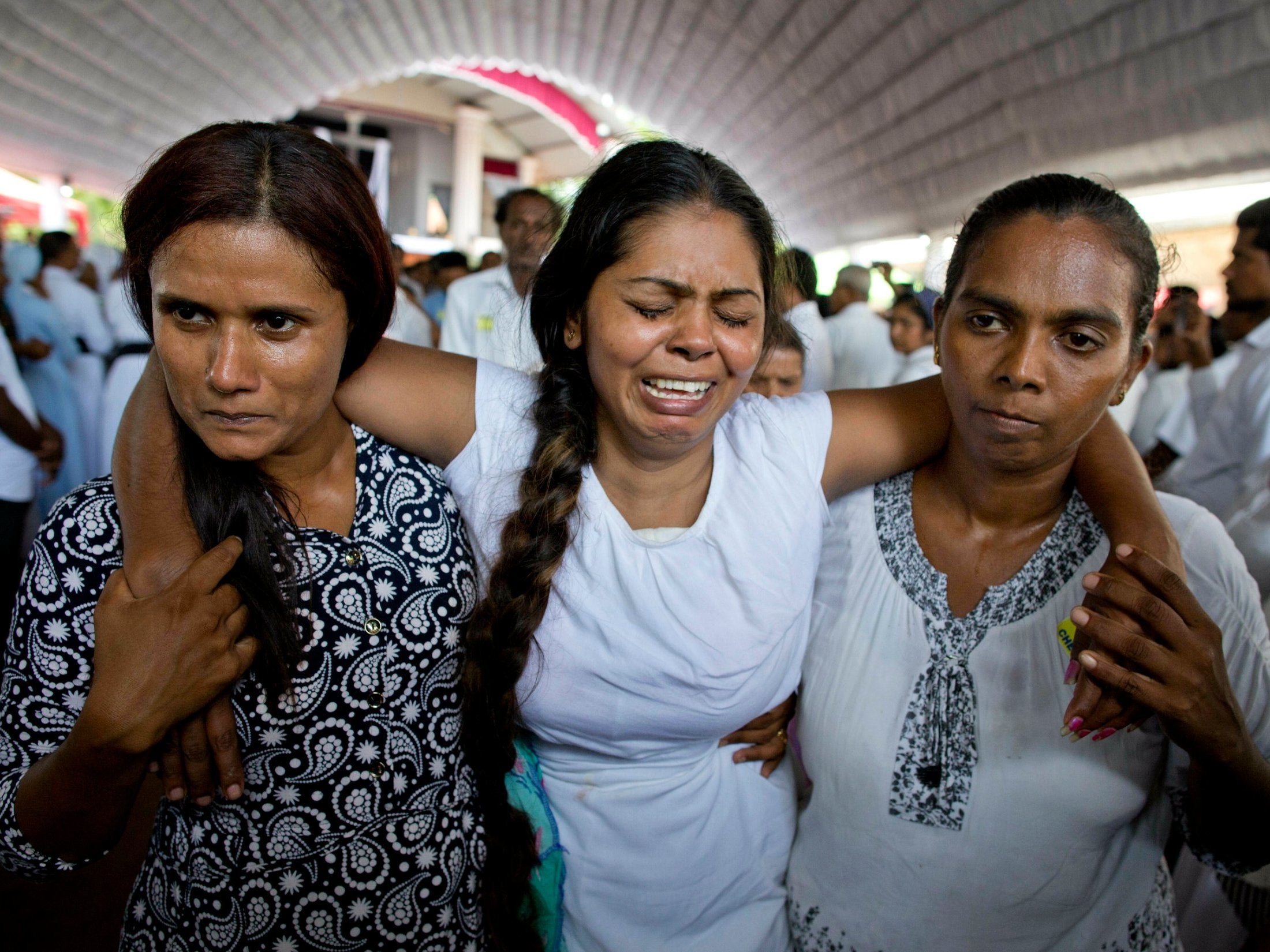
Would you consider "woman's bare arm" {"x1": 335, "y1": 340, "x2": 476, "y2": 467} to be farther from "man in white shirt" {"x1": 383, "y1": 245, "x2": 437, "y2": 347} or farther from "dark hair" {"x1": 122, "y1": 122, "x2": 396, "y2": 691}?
"man in white shirt" {"x1": 383, "y1": 245, "x2": 437, "y2": 347}

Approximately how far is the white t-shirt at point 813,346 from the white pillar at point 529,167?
23.8m

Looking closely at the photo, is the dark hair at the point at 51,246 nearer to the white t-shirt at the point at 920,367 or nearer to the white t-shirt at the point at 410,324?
the white t-shirt at the point at 410,324

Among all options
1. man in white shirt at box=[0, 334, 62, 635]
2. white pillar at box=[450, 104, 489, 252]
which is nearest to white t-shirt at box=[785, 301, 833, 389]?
man in white shirt at box=[0, 334, 62, 635]

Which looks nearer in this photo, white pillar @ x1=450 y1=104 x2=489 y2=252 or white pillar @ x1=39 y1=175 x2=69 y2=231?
white pillar @ x1=39 y1=175 x2=69 y2=231

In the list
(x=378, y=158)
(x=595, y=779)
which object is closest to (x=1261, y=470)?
(x=595, y=779)

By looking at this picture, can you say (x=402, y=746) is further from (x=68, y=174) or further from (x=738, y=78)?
(x=68, y=174)

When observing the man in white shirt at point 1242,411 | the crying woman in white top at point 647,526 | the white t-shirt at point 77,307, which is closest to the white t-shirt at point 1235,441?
the man in white shirt at point 1242,411

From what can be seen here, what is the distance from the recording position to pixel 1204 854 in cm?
142

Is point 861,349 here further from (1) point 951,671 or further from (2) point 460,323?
(1) point 951,671

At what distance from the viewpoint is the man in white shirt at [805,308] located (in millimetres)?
1768

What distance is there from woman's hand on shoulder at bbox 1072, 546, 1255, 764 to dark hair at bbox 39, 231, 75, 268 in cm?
737

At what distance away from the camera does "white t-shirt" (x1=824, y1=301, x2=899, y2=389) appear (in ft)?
19.3

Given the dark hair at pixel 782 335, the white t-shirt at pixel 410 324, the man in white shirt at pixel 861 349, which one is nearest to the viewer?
the dark hair at pixel 782 335

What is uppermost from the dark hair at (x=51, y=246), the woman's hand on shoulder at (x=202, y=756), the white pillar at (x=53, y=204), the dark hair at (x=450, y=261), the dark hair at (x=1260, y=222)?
the white pillar at (x=53, y=204)
